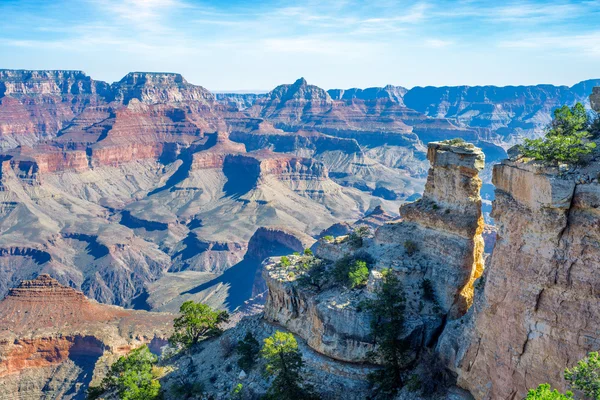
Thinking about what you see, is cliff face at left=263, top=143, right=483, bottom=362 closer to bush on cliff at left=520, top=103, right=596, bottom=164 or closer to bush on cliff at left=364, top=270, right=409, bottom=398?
bush on cliff at left=364, top=270, right=409, bottom=398

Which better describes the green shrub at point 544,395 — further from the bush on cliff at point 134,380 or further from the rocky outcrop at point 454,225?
the bush on cliff at point 134,380

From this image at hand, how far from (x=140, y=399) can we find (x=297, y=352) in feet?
46.5

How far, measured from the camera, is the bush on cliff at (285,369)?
35.0 metres

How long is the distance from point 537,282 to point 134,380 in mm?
34321

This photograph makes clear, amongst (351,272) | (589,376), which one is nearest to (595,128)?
(589,376)

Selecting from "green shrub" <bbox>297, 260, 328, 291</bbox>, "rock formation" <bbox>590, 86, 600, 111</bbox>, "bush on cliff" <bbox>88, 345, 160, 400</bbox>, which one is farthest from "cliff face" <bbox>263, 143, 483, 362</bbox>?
"bush on cliff" <bbox>88, 345, 160, 400</bbox>

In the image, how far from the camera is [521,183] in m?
26.0

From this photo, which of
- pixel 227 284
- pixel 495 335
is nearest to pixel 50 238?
pixel 227 284

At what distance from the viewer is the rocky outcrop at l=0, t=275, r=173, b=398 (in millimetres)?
74125

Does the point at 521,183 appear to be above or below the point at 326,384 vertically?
above

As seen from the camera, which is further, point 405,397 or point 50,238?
point 50,238

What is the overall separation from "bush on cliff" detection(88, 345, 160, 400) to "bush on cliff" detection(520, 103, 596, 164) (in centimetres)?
3410

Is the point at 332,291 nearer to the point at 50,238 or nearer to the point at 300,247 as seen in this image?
the point at 300,247

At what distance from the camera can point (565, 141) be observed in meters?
25.5
